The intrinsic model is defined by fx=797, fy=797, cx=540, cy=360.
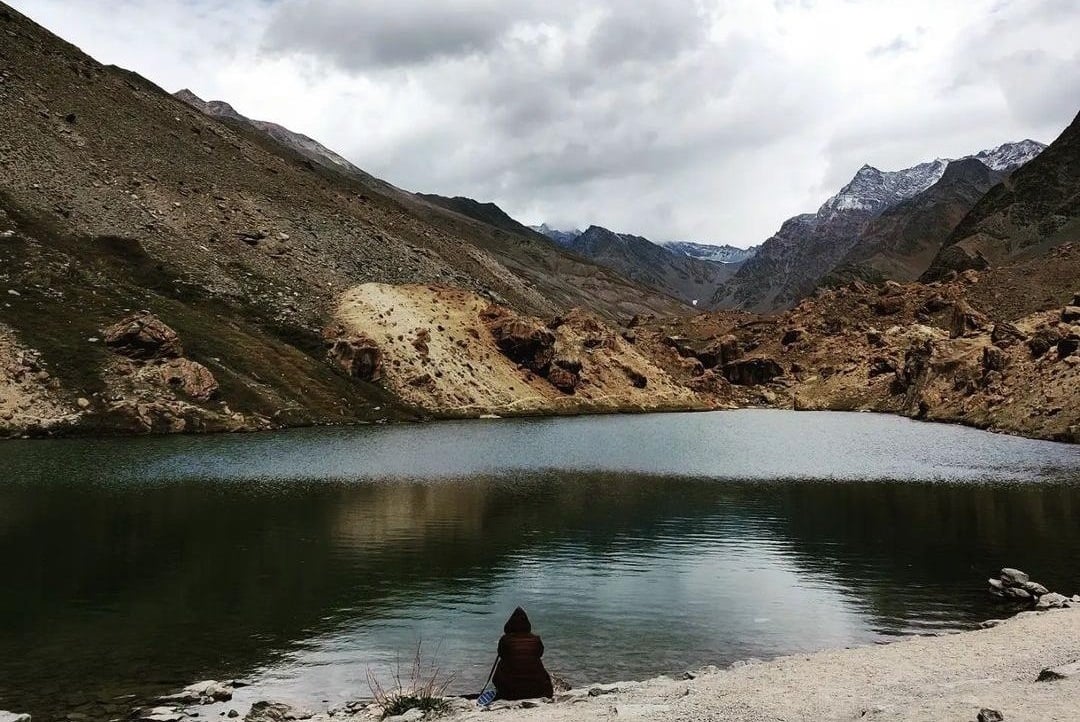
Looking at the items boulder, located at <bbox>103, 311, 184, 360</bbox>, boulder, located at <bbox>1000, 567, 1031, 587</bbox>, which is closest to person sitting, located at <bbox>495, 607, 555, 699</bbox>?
boulder, located at <bbox>1000, 567, 1031, 587</bbox>

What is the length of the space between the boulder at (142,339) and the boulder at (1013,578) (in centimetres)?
10132

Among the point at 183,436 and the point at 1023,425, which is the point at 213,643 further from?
the point at 1023,425

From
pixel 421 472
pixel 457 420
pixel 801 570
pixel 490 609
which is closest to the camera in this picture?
pixel 490 609

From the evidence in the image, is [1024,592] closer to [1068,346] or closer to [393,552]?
[393,552]

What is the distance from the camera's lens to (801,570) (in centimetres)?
3612

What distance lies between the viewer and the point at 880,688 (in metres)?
18.5

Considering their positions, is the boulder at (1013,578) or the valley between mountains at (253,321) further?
the valley between mountains at (253,321)

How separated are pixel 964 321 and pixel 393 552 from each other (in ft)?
544

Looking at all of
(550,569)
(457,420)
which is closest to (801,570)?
(550,569)

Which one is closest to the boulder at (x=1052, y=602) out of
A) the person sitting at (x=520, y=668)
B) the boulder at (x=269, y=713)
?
the person sitting at (x=520, y=668)

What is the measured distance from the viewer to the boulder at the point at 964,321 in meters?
168

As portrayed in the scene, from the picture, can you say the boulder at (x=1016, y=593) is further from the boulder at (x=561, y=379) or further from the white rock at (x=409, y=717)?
the boulder at (x=561, y=379)

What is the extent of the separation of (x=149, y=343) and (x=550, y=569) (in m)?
87.9

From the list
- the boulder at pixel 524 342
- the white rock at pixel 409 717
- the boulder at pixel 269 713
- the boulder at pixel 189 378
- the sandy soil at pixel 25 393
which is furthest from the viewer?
the boulder at pixel 524 342
